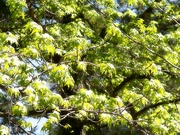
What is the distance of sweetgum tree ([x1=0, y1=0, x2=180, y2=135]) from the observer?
3660 mm

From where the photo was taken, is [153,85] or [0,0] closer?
[153,85]

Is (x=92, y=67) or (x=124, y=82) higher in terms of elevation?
(x=92, y=67)

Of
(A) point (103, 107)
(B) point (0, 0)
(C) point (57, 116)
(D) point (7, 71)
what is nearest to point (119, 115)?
(A) point (103, 107)

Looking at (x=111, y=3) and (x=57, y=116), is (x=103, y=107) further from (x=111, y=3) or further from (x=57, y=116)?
(x=111, y=3)

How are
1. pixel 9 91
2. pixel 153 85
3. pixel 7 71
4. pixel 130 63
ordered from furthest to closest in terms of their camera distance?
pixel 130 63 → pixel 153 85 → pixel 7 71 → pixel 9 91

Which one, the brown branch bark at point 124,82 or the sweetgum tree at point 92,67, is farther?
the brown branch bark at point 124,82

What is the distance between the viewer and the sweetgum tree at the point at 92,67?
12.0 feet

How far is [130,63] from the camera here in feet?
19.5

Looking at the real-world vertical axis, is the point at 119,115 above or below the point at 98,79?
below

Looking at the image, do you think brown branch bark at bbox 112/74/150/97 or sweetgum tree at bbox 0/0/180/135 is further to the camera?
brown branch bark at bbox 112/74/150/97

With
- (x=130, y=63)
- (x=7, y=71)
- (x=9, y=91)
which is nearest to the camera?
(x=9, y=91)

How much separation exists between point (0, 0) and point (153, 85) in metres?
3.47

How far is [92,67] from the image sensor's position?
604cm

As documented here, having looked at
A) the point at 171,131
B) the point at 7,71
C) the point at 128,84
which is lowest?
the point at 171,131
